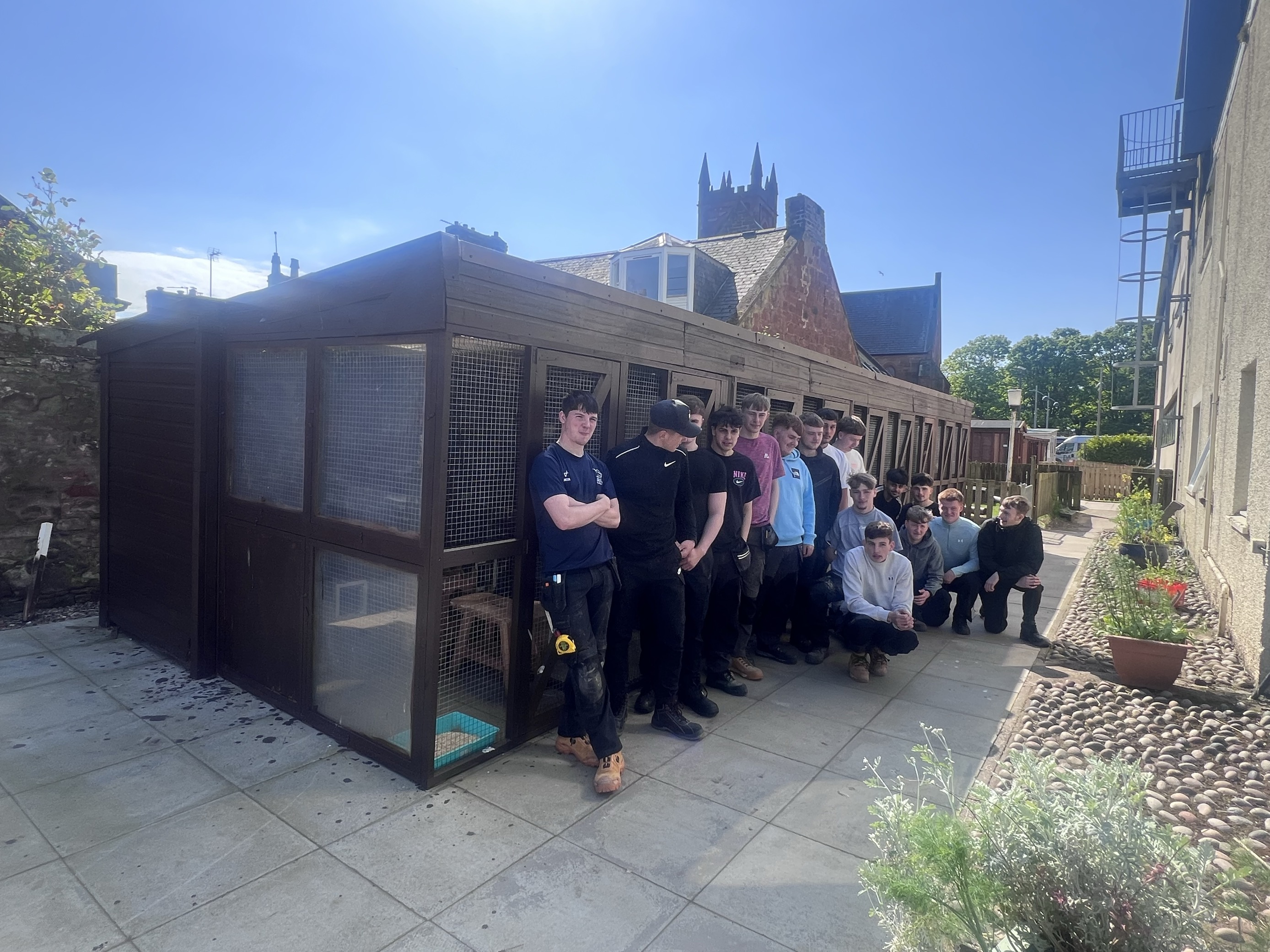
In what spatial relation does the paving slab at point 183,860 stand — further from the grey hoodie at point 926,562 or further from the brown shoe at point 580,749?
the grey hoodie at point 926,562

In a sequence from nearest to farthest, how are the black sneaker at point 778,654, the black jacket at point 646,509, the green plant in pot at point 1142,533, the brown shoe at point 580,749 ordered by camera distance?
the brown shoe at point 580,749, the black jacket at point 646,509, the black sneaker at point 778,654, the green plant in pot at point 1142,533

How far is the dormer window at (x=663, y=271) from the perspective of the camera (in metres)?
17.4

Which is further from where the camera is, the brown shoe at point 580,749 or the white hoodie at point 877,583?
the white hoodie at point 877,583

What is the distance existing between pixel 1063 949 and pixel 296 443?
4.02 m

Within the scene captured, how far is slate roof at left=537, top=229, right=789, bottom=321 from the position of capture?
17.6m

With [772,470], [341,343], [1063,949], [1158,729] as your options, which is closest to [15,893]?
[341,343]

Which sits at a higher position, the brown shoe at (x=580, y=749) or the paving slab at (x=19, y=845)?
the brown shoe at (x=580, y=749)

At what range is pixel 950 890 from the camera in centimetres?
184

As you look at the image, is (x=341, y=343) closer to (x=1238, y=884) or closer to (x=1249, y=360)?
(x=1238, y=884)

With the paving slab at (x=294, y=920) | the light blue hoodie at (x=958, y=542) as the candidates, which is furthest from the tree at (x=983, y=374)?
the paving slab at (x=294, y=920)

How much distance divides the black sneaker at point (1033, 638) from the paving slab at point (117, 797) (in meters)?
5.99

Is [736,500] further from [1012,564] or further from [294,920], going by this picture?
[1012,564]

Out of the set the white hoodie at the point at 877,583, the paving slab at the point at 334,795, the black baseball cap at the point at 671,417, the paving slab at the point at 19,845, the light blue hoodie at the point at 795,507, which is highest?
the black baseball cap at the point at 671,417

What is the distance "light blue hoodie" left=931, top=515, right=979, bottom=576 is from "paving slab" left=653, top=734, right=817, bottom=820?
11.5 feet
